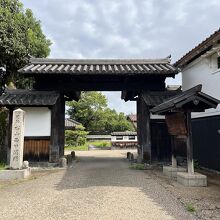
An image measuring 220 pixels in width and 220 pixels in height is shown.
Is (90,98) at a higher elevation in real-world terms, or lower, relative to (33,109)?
higher

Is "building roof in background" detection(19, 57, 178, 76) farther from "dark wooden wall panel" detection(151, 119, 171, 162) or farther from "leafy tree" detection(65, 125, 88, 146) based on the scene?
"leafy tree" detection(65, 125, 88, 146)

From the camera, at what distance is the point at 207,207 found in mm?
6383

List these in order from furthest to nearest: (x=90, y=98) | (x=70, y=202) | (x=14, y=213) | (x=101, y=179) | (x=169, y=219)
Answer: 1. (x=90, y=98)
2. (x=101, y=179)
3. (x=70, y=202)
4. (x=14, y=213)
5. (x=169, y=219)

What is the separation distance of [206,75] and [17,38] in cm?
1422

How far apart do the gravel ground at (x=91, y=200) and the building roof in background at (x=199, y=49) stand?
5.83m

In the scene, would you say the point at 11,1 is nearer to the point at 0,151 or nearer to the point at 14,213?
the point at 0,151

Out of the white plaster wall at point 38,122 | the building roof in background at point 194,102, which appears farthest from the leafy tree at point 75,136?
the building roof in background at point 194,102

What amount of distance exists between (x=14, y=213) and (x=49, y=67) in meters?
9.97

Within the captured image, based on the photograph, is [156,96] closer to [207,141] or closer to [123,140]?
[207,141]

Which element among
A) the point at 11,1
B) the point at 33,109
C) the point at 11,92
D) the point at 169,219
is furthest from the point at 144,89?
the point at 11,1

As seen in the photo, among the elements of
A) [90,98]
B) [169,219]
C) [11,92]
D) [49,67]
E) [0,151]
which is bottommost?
[169,219]

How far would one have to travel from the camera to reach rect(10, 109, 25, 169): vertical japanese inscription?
11.3 meters

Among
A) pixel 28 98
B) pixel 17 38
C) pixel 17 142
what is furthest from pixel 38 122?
pixel 17 38

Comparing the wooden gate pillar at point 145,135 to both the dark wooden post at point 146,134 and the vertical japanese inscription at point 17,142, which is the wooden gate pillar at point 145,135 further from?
the vertical japanese inscription at point 17,142
